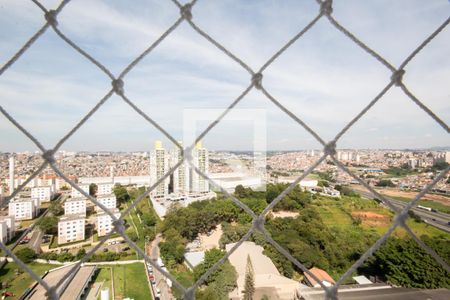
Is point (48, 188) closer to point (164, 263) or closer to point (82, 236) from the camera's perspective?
point (82, 236)

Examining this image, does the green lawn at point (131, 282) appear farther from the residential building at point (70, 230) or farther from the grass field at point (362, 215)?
the grass field at point (362, 215)

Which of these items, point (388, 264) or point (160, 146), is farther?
point (160, 146)

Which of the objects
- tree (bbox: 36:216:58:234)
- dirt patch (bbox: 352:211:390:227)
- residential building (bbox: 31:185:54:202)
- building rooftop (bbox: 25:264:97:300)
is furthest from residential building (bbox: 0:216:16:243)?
dirt patch (bbox: 352:211:390:227)

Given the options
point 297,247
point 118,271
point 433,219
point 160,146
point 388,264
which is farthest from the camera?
point 160,146

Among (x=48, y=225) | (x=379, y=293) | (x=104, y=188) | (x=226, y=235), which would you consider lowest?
(x=48, y=225)

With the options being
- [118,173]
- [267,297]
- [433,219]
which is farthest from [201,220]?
[118,173]

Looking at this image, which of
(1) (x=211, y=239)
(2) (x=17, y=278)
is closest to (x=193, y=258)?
(1) (x=211, y=239)

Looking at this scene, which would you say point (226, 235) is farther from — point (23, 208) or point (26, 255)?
point (23, 208)
